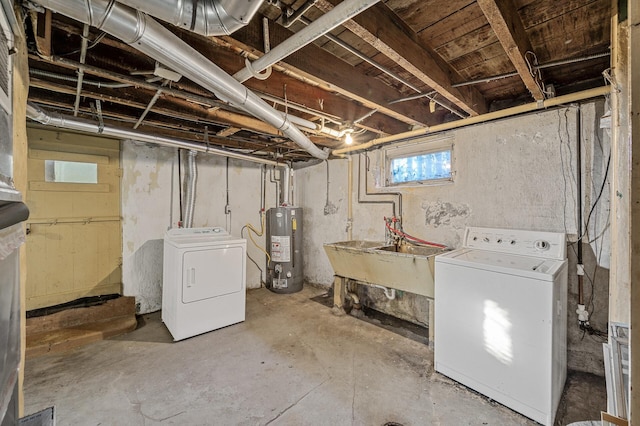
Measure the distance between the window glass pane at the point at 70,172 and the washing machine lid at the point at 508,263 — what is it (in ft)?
12.0

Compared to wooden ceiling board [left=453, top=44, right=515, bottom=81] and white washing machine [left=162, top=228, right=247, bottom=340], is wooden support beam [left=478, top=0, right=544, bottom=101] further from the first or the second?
white washing machine [left=162, top=228, right=247, bottom=340]

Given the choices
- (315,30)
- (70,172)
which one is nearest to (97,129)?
(70,172)

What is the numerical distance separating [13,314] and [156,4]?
4.16ft

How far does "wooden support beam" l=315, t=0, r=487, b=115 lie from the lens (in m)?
1.23

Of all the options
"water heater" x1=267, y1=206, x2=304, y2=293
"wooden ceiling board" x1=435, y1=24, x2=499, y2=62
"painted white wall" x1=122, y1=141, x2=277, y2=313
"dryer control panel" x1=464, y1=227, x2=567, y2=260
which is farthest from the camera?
"water heater" x1=267, y1=206, x2=304, y2=293

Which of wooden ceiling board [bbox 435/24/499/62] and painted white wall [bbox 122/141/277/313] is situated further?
painted white wall [bbox 122/141/277/313]

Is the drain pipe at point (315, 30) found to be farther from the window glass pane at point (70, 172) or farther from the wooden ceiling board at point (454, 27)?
the window glass pane at point (70, 172)

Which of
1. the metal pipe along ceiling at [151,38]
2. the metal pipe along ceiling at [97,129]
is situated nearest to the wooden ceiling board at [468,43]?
the metal pipe along ceiling at [151,38]

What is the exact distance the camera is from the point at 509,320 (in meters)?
1.74

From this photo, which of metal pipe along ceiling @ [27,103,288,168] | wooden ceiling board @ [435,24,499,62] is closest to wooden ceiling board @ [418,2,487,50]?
wooden ceiling board @ [435,24,499,62]

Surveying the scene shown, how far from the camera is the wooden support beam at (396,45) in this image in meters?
1.23

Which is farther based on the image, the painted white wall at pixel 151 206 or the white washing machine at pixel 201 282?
the painted white wall at pixel 151 206

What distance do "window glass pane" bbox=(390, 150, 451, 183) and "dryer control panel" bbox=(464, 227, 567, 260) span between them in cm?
72

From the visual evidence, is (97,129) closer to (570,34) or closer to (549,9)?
(549,9)
